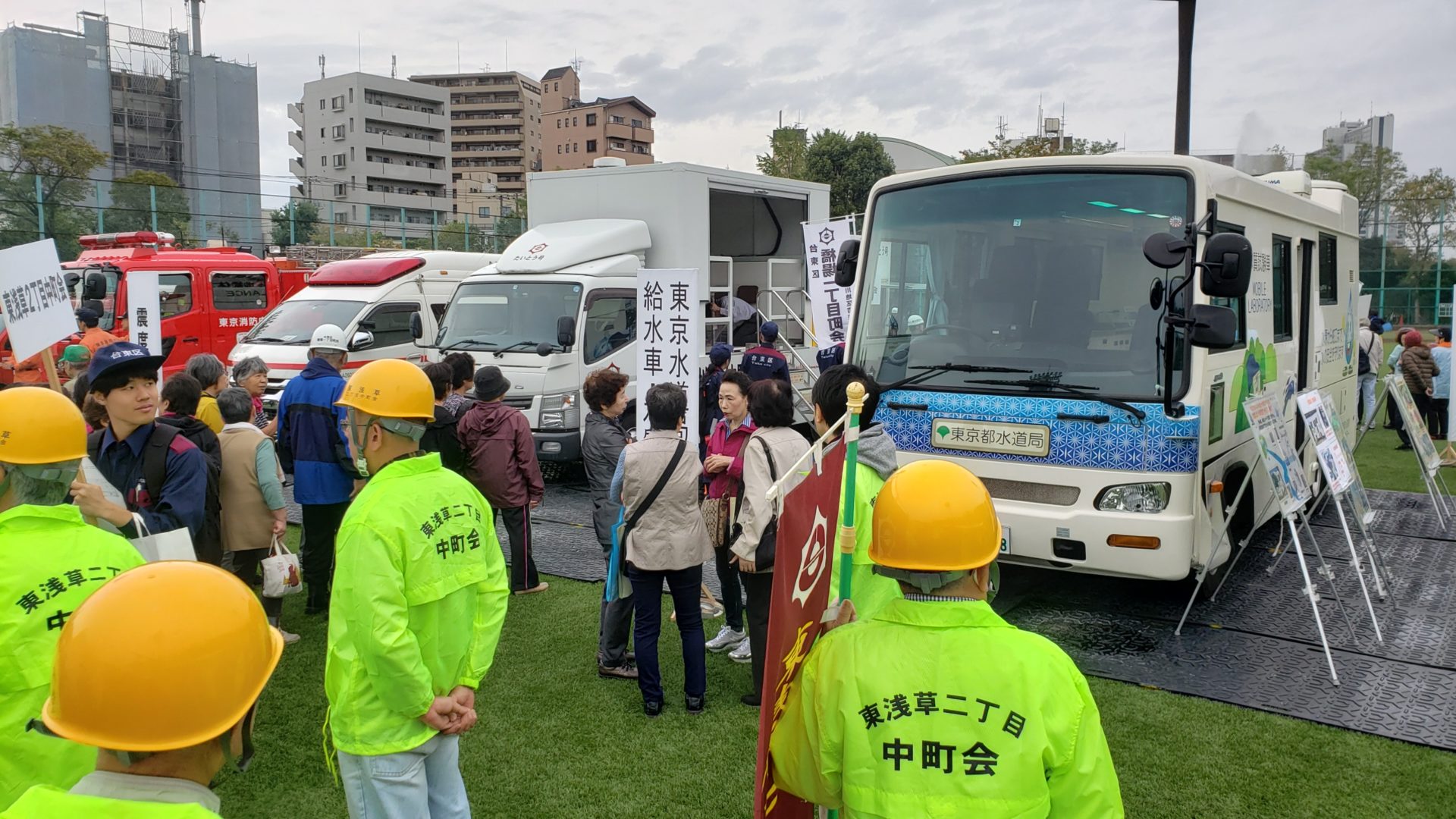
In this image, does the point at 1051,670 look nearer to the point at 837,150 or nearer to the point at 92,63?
the point at 837,150

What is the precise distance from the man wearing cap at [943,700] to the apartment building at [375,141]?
84.4 meters

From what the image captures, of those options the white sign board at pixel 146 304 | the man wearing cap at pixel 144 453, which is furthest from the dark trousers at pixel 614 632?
the white sign board at pixel 146 304

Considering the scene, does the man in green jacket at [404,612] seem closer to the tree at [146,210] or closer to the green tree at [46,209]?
the green tree at [46,209]

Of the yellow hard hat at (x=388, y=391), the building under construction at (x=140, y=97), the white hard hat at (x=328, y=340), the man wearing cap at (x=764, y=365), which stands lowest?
the man wearing cap at (x=764, y=365)

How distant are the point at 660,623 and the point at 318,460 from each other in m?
2.80

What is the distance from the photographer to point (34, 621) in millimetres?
2447

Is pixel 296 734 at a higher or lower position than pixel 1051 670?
lower

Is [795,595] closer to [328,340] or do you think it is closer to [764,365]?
[328,340]

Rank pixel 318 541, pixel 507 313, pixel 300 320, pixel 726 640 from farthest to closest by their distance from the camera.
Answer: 1. pixel 300 320
2. pixel 507 313
3. pixel 318 541
4. pixel 726 640

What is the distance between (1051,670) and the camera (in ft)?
6.47

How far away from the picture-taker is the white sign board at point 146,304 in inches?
309

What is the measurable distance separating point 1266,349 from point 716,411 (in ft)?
15.9

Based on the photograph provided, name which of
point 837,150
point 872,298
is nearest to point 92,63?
point 837,150

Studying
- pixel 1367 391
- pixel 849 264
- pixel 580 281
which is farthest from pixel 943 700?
pixel 1367 391
